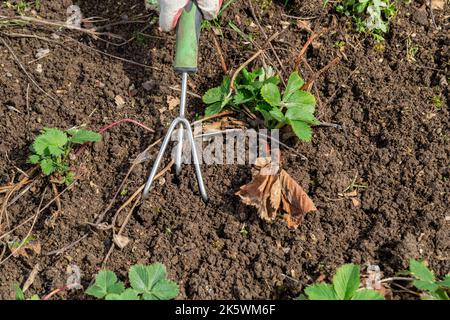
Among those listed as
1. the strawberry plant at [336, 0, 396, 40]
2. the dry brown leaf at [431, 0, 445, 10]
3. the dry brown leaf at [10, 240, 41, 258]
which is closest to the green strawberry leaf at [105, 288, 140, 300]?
the dry brown leaf at [10, 240, 41, 258]

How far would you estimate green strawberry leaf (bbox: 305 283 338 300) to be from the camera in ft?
5.87

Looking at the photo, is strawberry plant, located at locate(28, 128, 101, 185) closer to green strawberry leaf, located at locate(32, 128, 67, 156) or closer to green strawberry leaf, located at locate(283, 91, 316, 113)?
green strawberry leaf, located at locate(32, 128, 67, 156)

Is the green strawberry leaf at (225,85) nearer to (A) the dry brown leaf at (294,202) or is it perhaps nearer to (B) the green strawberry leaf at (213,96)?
(B) the green strawberry leaf at (213,96)

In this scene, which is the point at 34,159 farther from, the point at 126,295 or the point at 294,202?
the point at 294,202

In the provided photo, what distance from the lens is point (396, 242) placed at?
6.57ft

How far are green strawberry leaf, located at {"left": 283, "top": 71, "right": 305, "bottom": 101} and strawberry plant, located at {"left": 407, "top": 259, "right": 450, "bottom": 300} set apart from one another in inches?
27.9

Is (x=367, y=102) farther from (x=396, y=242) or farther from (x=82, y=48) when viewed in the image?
(x=82, y=48)

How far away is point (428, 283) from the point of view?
1811 millimetres

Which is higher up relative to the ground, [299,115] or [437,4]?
[437,4]

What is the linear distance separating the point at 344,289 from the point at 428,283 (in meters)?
0.24

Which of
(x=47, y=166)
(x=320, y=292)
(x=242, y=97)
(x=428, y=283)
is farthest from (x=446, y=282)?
(x=47, y=166)

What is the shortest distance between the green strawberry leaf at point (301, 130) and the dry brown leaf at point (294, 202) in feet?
0.52

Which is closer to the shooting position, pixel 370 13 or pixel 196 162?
pixel 196 162

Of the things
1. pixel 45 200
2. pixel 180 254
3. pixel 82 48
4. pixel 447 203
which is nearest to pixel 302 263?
pixel 180 254
